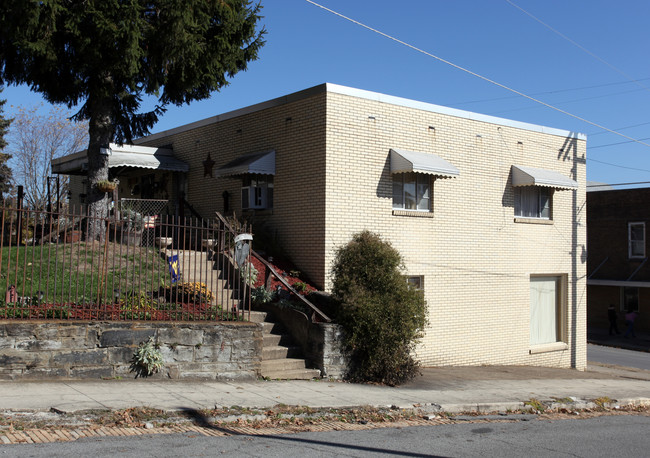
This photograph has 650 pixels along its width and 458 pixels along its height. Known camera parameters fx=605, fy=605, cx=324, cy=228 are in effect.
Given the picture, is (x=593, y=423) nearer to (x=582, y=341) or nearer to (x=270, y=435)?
(x=270, y=435)

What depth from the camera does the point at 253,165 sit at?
14172mm

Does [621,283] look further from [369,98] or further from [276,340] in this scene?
[276,340]

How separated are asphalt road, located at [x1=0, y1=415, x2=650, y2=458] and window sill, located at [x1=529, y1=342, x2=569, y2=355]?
8.03 m

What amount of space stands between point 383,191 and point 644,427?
7.12 metres

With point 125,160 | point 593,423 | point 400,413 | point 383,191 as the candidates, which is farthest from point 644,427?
point 125,160

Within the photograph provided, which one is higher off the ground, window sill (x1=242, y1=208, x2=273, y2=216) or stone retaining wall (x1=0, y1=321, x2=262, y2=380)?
window sill (x1=242, y1=208, x2=273, y2=216)

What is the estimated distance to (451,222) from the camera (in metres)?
15.4

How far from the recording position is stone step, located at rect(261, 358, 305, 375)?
10617 millimetres

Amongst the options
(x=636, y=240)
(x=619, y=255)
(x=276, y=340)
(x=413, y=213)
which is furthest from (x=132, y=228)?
(x=636, y=240)

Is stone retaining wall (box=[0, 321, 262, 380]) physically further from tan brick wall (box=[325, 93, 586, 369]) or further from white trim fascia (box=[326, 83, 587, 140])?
white trim fascia (box=[326, 83, 587, 140])

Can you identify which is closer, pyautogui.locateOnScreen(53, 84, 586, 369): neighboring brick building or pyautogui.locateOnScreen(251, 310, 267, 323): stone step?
pyautogui.locateOnScreen(251, 310, 267, 323): stone step

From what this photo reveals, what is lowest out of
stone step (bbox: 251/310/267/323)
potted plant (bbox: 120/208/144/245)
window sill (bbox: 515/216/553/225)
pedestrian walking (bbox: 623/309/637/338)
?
pedestrian walking (bbox: 623/309/637/338)

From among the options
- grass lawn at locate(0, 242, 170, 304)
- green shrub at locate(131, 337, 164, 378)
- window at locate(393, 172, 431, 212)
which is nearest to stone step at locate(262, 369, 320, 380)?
green shrub at locate(131, 337, 164, 378)

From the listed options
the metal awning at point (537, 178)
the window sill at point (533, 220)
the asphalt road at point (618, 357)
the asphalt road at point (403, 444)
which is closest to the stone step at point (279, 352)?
the asphalt road at point (403, 444)
